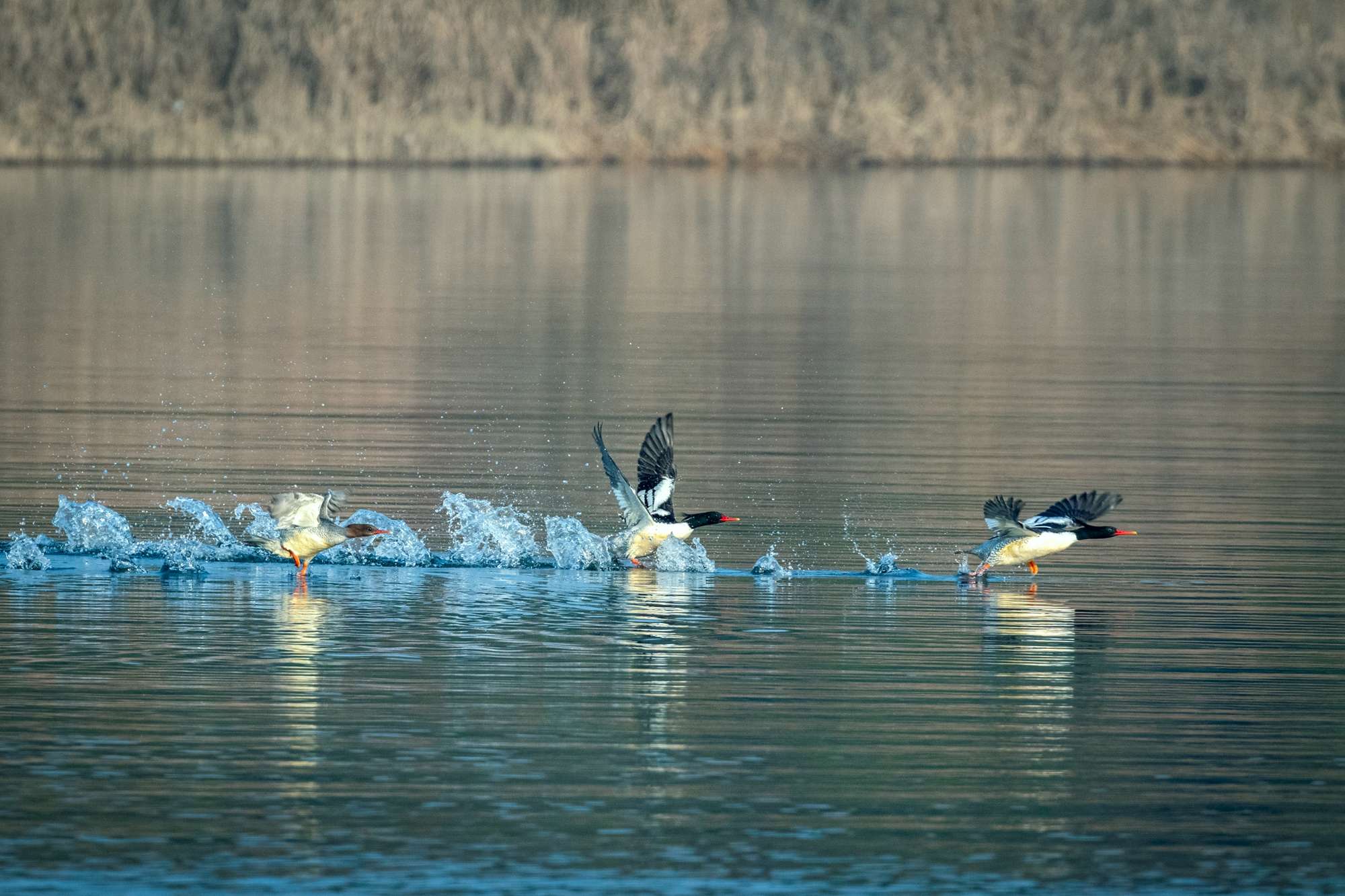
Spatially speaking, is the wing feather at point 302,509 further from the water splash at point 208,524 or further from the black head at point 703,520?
the black head at point 703,520

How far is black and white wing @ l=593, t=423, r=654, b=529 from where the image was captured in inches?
472

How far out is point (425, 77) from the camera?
50750mm

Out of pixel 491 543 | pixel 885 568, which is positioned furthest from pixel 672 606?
pixel 491 543

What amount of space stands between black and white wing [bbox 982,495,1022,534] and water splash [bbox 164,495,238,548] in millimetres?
4209

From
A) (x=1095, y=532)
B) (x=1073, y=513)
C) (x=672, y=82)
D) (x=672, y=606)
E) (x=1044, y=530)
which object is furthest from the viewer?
(x=672, y=82)

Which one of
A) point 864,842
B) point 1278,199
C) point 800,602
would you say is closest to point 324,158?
point 1278,199

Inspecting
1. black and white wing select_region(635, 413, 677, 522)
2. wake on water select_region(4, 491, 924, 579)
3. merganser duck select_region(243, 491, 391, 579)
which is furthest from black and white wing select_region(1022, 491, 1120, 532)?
merganser duck select_region(243, 491, 391, 579)

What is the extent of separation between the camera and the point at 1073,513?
12.4 m

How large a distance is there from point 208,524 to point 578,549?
2055mm

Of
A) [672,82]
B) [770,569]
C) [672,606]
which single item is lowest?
[672,606]

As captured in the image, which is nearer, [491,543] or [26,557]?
[26,557]

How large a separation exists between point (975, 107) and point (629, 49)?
26.9 feet

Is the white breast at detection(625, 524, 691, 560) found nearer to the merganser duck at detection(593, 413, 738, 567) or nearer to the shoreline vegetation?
the merganser duck at detection(593, 413, 738, 567)

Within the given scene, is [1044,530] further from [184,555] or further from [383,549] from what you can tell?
[184,555]
